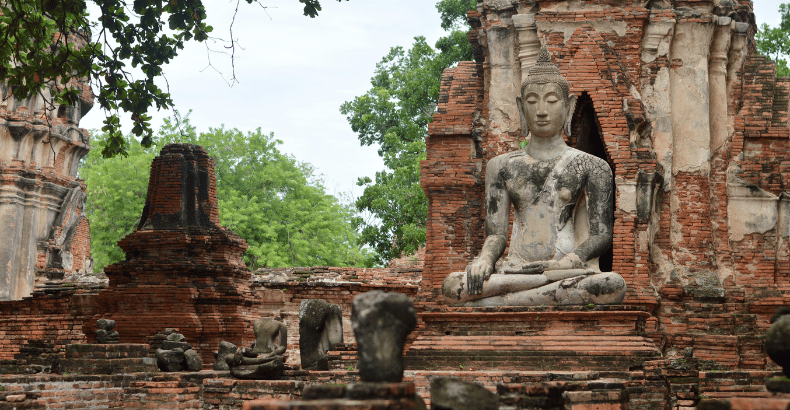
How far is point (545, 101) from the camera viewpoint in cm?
898

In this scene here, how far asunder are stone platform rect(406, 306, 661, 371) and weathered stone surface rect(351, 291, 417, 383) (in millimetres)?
3729

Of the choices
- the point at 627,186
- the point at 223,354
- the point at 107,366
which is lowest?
the point at 107,366

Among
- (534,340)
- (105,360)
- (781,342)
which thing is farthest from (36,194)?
(781,342)

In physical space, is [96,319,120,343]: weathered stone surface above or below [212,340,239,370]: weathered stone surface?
above

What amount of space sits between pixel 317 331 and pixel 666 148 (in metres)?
5.81

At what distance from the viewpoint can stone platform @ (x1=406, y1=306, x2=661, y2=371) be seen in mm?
7547

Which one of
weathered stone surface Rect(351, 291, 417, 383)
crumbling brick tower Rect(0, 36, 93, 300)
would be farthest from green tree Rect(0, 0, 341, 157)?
crumbling brick tower Rect(0, 36, 93, 300)

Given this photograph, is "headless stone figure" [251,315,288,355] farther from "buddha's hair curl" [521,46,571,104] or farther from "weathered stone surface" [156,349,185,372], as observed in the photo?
"buddha's hair curl" [521,46,571,104]

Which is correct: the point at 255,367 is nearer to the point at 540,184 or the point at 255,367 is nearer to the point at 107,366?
the point at 107,366

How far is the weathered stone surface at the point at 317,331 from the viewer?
992 centimetres

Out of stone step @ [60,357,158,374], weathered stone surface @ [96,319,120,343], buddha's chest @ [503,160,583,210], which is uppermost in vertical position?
buddha's chest @ [503,160,583,210]

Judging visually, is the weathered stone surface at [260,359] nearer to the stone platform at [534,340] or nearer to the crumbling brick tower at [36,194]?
the stone platform at [534,340]

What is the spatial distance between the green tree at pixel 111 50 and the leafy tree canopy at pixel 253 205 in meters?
16.6

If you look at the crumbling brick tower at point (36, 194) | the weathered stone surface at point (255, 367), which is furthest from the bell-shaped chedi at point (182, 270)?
the crumbling brick tower at point (36, 194)
